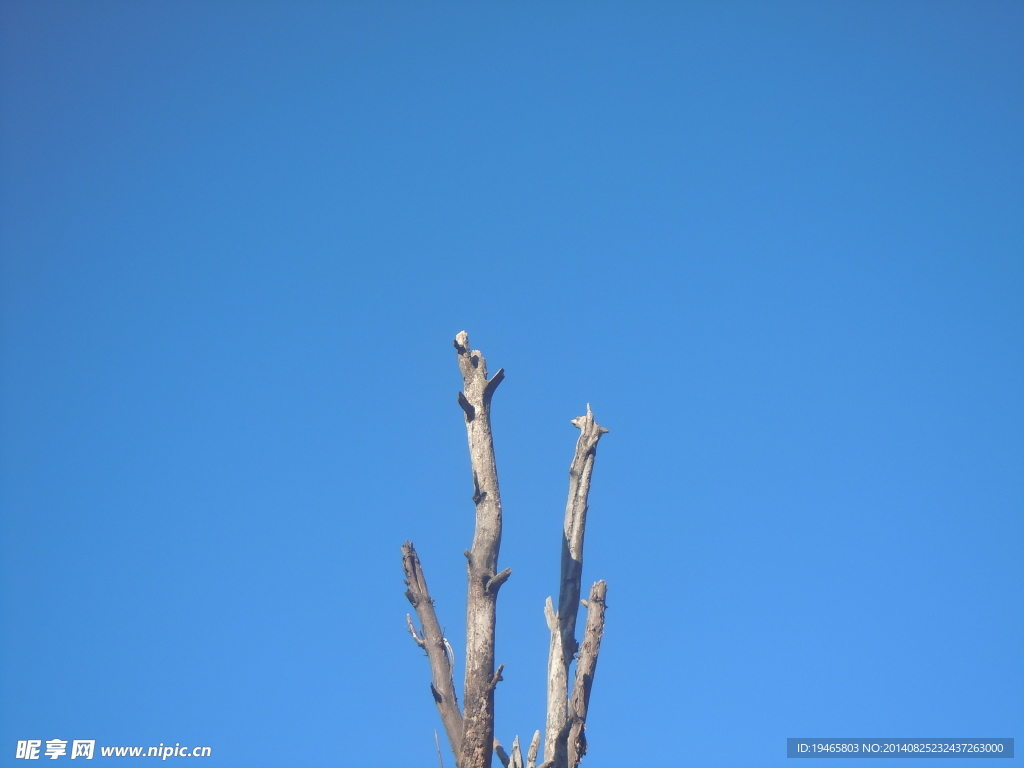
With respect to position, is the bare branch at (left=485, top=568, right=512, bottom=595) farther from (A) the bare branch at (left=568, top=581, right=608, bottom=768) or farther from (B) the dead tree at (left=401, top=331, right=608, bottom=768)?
(A) the bare branch at (left=568, top=581, right=608, bottom=768)

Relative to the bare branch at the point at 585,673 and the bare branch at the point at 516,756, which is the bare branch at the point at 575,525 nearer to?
the bare branch at the point at 585,673

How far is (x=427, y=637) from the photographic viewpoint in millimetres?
11117

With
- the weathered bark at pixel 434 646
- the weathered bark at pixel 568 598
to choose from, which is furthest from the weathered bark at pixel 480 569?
the weathered bark at pixel 568 598

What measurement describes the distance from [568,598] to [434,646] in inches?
66.3

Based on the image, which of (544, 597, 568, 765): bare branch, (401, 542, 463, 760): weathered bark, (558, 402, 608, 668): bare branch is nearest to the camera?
(544, 597, 568, 765): bare branch

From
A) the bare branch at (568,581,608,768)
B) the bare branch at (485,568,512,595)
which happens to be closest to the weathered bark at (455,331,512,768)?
the bare branch at (485,568,512,595)

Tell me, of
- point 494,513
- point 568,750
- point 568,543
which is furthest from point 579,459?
point 568,750

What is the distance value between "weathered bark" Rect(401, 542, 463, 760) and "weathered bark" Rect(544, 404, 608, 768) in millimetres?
1070

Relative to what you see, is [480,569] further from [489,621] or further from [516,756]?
[516,756]

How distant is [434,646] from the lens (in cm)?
1106

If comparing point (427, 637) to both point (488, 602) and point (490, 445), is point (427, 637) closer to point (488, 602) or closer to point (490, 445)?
point (488, 602)

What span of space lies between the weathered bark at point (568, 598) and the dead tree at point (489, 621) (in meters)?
0.01

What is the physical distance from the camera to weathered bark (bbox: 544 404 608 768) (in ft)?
34.6

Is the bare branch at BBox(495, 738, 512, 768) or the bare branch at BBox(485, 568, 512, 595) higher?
the bare branch at BBox(485, 568, 512, 595)
